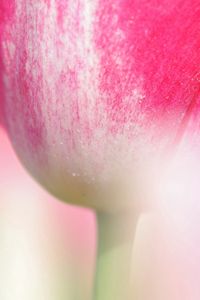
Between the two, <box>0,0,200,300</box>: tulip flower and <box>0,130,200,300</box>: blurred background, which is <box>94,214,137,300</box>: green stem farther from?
<box>0,130,200,300</box>: blurred background

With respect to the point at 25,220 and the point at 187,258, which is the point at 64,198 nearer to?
the point at 187,258

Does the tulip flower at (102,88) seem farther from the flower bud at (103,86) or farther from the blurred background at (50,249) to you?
the blurred background at (50,249)

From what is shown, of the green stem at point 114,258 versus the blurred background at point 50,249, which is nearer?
the green stem at point 114,258

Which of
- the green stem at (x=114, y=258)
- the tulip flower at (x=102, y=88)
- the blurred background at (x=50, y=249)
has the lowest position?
the blurred background at (x=50, y=249)

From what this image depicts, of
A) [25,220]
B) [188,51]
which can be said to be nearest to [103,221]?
[188,51]

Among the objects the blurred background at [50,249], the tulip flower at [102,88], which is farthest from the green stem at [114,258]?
the blurred background at [50,249]

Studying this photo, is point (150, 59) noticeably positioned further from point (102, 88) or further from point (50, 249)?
point (50, 249)
